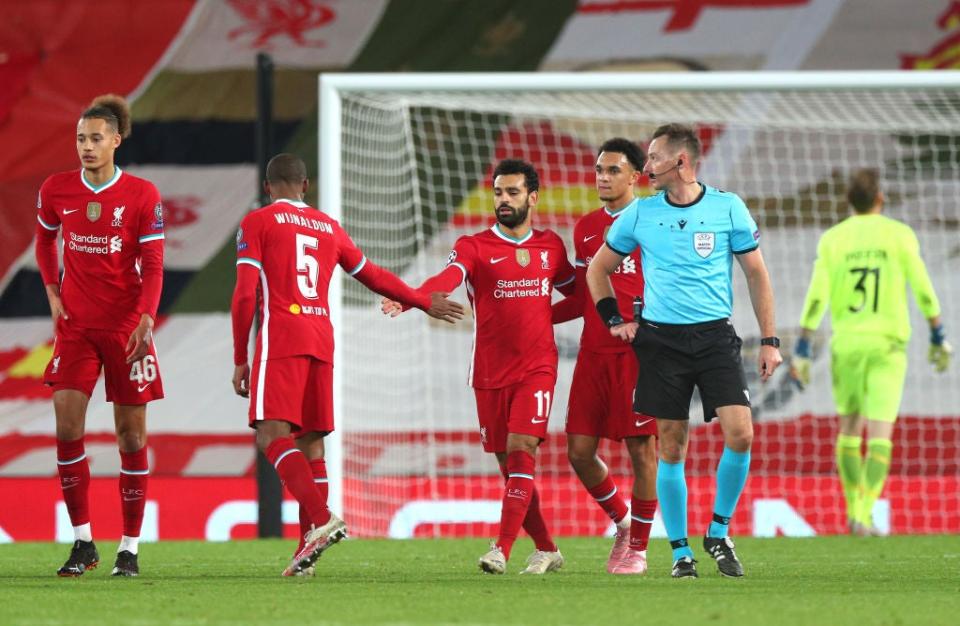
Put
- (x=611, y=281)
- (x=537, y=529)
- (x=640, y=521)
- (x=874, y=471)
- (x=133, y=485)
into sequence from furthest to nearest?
1. (x=874, y=471)
2. (x=611, y=281)
3. (x=537, y=529)
4. (x=640, y=521)
5. (x=133, y=485)

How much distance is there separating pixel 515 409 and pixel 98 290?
1.80m

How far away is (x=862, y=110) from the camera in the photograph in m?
13.1

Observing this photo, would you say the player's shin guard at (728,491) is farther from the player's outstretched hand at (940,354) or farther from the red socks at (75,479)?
the player's outstretched hand at (940,354)

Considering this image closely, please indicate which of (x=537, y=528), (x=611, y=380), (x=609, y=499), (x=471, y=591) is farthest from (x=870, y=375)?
(x=471, y=591)

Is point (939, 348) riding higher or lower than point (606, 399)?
higher

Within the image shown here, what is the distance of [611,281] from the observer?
6895mm

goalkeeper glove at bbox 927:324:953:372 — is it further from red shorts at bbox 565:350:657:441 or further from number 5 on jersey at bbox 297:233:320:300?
number 5 on jersey at bbox 297:233:320:300

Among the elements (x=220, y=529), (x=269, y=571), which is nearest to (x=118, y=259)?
(x=269, y=571)

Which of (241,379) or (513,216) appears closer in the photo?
(241,379)

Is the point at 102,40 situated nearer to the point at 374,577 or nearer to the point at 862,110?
the point at 862,110

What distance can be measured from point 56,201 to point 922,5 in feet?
35.1

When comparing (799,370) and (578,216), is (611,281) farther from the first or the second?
(578,216)

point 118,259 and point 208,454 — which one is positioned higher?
point 118,259

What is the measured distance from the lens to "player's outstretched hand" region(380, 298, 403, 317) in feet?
20.8
